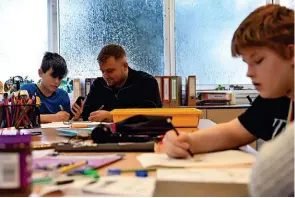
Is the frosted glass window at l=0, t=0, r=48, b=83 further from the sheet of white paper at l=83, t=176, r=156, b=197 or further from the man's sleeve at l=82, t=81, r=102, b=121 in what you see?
the sheet of white paper at l=83, t=176, r=156, b=197

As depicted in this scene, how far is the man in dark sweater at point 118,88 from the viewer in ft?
8.75

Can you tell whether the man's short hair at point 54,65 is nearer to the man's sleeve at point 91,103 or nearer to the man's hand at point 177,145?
the man's sleeve at point 91,103

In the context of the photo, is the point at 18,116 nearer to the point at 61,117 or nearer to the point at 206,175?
the point at 61,117

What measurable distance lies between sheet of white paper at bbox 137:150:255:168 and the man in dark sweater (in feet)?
5.18

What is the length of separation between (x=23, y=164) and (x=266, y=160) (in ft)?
1.23

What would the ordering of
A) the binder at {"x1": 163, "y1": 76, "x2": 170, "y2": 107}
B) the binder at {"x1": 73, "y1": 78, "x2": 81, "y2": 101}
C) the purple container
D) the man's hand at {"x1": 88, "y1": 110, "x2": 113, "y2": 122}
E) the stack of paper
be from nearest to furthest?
the purple container
the stack of paper
the man's hand at {"x1": 88, "y1": 110, "x2": 113, "y2": 122}
the binder at {"x1": 163, "y1": 76, "x2": 170, "y2": 107}
the binder at {"x1": 73, "y1": 78, "x2": 81, "y2": 101}

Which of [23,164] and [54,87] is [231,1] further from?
[23,164]

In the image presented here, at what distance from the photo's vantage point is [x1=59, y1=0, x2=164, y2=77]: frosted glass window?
3867 mm

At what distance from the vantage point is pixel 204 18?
152 inches

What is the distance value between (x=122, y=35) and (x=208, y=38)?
2.78 ft

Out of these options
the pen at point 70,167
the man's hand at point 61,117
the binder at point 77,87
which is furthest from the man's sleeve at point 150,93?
the pen at point 70,167

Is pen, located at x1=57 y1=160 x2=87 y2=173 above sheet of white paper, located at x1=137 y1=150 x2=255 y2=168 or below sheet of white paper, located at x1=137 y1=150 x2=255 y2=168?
above

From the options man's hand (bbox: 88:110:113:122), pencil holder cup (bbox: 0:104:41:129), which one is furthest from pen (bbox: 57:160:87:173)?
man's hand (bbox: 88:110:113:122)

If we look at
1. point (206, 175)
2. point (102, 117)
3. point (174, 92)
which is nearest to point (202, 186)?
point (206, 175)
